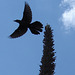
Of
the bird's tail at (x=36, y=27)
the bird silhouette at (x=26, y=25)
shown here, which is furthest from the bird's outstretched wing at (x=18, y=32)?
the bird's tail at (x=36, y=27)

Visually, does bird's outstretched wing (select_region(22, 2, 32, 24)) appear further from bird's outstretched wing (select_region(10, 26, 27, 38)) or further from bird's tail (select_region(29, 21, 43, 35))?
bird's outstretched wing (select_region(10, 26, 27, 38))

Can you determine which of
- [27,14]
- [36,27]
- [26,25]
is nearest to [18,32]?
[26,25]

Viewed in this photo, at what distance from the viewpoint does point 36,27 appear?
982 centimetres

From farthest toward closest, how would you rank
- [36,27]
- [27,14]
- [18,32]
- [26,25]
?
1. [18,32]
2. [26,25]
3. [36,27]
4. [27,14]

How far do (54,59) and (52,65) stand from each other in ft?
1.26

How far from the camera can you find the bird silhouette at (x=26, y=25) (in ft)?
30.2

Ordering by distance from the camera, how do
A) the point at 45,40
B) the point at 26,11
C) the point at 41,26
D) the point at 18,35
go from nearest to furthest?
the point at 26,11, the point at 41,26, the point at 18,35, the point at 45,40

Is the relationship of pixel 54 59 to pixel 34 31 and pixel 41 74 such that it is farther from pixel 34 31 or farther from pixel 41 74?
pixel 34 31

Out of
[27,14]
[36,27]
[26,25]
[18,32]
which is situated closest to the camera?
[27,14]

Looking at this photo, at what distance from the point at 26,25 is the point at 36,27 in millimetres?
717

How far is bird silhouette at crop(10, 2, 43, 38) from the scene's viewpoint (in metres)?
9.21

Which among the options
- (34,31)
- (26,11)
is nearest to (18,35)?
(34,31)

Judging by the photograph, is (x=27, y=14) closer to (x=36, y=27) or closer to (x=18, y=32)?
(x=36, y=27)

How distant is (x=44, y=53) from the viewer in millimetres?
11047
